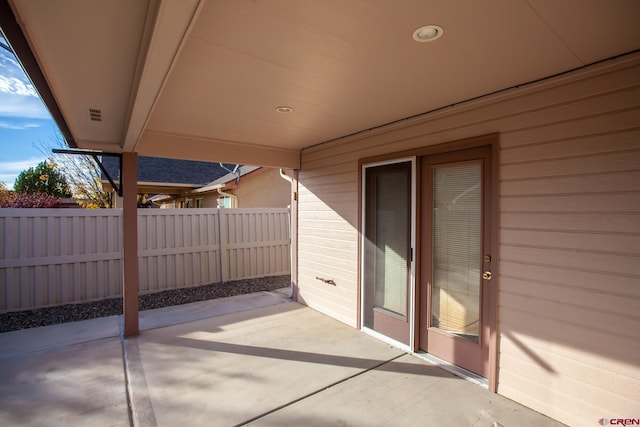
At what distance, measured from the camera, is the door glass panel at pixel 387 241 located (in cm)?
359

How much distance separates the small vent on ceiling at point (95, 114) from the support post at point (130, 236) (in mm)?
990

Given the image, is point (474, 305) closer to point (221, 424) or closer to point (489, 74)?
point (489, 74)

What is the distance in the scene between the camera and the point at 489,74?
7.58 feet

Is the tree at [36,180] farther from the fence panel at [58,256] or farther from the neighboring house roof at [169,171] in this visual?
the fence panel at [58,256]

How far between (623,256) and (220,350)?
358 centimetres

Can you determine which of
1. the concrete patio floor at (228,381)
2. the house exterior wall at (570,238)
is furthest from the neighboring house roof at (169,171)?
the house exterior wall at (570,238)

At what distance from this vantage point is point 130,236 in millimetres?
3967

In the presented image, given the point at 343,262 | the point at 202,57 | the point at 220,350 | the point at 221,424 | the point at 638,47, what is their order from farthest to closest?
the point at 343,262, the point at 220,350, the point at 221,424, the point at 202,57, the point at 638,47

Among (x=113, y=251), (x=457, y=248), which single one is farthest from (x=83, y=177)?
(x=457, y=248)

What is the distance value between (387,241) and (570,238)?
1832 mm

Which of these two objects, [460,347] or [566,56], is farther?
[460,347]

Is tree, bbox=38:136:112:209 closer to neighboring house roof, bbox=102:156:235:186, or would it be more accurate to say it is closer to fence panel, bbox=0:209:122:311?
neighboring house roof, bbox=102:156:235:186

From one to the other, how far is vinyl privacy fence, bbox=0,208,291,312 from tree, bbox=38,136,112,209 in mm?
5283

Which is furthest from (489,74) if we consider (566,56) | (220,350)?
(220,350)
